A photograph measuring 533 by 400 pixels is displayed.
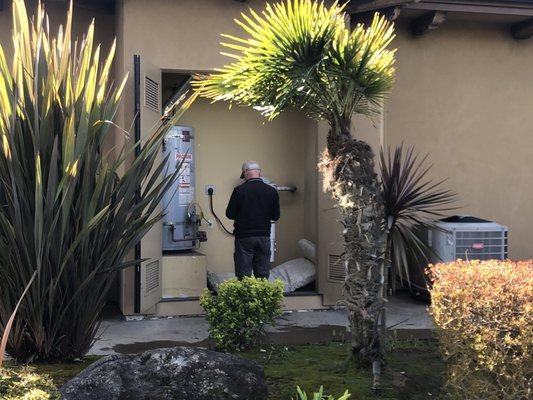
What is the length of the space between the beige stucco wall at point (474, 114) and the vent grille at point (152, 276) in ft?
12.9

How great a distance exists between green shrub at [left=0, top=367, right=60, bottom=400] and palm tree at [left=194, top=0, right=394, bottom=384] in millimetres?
2441

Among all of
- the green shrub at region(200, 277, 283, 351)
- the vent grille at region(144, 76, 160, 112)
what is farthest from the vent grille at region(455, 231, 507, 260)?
the vent grille at region(144, 76, 160, 112)

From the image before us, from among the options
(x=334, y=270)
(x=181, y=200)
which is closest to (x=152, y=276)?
(x=181, y=200)

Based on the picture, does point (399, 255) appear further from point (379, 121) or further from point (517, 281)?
point (517, 281)

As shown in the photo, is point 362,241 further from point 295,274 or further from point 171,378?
point 295,274

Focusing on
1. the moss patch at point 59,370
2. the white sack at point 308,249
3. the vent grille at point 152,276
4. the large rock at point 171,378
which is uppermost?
the white sack at point 308,249

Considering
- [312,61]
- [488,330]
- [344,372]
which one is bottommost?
[344,372]

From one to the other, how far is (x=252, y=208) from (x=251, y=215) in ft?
0.28

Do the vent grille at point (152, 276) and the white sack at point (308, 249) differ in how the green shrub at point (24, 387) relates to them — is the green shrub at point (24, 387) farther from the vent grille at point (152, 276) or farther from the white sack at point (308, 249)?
the white sack at point (308, 249)

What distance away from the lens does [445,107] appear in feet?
28.7

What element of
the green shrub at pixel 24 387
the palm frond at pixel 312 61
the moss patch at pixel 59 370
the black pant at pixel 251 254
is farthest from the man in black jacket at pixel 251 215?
the green shrub at pixel 24 387

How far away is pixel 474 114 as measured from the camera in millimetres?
8836

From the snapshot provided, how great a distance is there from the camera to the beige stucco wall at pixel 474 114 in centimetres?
864

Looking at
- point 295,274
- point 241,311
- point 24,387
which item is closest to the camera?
point 24,387
